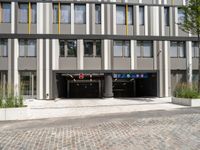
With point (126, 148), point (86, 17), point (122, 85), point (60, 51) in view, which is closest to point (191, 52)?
point (122, 85)

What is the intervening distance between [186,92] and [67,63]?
1181 centimetres

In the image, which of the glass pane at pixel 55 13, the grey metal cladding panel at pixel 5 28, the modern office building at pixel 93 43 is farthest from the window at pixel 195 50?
the grey metal cladding panel at pixel 5 28

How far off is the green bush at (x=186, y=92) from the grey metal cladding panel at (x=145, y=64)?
22.7ft

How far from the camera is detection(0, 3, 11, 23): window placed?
24728mm

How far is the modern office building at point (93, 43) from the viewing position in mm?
24703

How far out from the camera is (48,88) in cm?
2459

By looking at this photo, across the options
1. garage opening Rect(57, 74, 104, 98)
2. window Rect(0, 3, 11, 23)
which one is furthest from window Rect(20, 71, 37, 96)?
garage opening Rect(57, 74, 104, 98)

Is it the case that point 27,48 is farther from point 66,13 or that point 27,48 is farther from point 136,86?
point 136,86

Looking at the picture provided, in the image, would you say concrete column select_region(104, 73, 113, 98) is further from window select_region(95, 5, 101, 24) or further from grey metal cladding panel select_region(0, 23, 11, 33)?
grey metal cladding panel select_region(0, 23, 11, 33)

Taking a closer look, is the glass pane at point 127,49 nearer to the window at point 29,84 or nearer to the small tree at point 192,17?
the small tree at point 192,17

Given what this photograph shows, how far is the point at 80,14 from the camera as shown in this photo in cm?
2569

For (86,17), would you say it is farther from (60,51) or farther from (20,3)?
(20,3)

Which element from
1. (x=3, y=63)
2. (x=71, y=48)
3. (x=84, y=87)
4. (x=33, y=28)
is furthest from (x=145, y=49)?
(x=3, y=63)

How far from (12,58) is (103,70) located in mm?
8861
